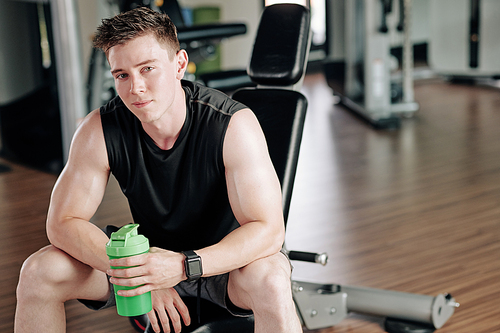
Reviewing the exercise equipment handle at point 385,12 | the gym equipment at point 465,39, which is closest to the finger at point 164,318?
the exercise equipment handle at point 385,12

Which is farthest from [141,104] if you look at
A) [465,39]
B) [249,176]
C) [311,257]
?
[465,39]

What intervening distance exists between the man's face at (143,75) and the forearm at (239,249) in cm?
31

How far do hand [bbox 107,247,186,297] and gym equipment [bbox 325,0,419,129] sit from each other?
3423 mm

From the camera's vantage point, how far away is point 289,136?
1467 millimetres

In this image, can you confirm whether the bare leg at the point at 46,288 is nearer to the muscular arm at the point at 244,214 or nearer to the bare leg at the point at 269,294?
the muscular arm at the point at 244,214

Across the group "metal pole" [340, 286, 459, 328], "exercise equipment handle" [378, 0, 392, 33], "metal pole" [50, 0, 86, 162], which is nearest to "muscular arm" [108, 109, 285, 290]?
"metal pole" [340, 286, 459, 328]

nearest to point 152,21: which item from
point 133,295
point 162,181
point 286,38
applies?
point 162,181

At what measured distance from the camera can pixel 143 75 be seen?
1190mm

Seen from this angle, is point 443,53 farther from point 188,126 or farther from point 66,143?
point 188,126

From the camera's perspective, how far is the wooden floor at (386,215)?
181 cm

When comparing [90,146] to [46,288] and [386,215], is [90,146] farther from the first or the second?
[386,215]

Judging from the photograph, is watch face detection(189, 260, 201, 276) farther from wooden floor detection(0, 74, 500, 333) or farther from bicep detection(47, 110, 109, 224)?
wooden floor detection(0, 74, 500, 333)

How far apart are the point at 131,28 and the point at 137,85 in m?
0.12

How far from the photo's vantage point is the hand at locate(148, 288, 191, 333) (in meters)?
1.20
